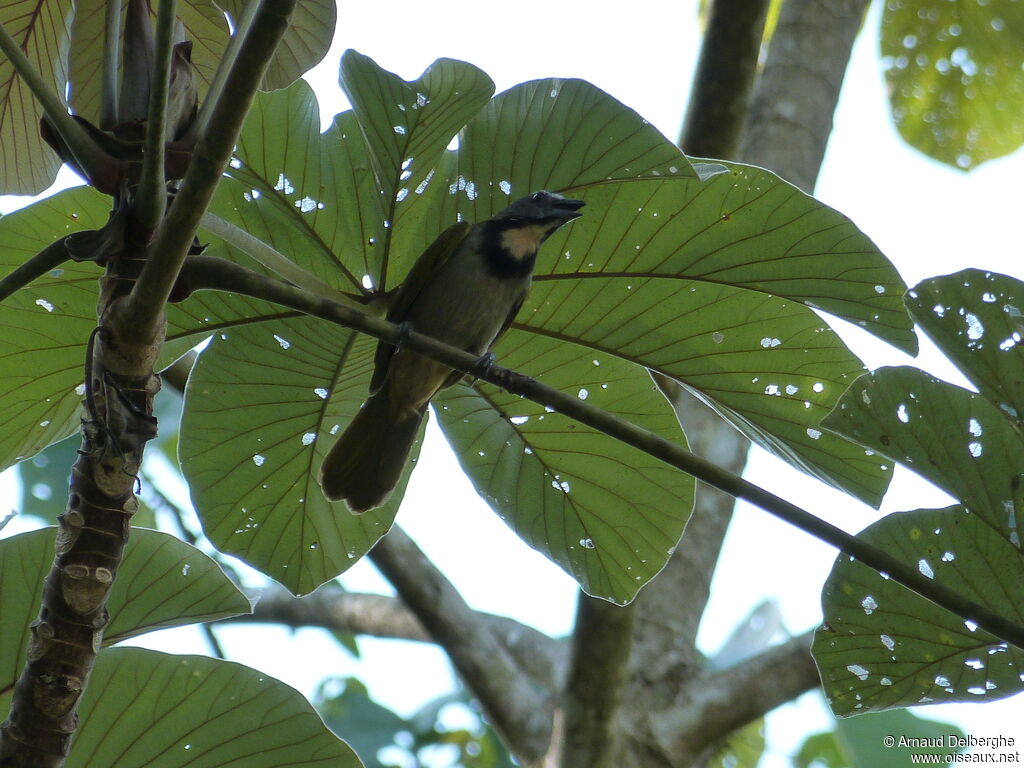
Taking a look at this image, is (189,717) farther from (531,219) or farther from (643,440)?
(531,219)

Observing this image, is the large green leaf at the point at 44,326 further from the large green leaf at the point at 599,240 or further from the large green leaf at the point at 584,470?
the large green leaf at the point at 584,470

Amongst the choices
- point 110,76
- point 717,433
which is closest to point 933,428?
point 110,76

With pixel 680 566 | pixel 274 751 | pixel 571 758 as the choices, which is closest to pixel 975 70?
pixel 680 566

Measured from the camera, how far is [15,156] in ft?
8.27

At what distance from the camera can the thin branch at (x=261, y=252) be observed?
1680 millimetres

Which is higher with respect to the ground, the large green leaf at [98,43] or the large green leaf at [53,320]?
the large green leaf at [98,43]

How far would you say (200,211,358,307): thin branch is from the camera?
5.51 ft

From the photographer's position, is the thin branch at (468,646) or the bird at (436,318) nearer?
the bird at (436,318)

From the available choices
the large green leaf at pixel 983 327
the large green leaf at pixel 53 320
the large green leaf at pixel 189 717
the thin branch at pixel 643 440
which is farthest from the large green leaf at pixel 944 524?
the large green leaf at pixel 53 320

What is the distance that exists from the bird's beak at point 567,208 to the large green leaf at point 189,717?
110 centimetres

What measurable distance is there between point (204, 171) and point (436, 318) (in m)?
1.64

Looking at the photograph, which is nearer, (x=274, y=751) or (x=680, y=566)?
(x=274, y=751)

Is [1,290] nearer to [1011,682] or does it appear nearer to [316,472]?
[316,472]

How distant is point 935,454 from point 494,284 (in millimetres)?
1464
